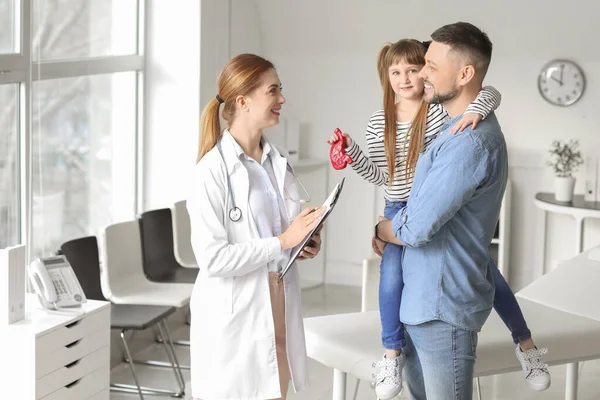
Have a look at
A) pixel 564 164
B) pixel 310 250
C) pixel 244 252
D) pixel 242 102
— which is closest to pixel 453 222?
pixel 310 250

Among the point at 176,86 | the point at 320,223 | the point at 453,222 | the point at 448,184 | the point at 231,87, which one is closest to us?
the point at 448,184

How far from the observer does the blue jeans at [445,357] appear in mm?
2516

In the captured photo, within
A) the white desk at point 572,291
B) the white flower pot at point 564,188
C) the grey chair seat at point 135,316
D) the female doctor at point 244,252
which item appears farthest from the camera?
the white flower pot at point 564,188

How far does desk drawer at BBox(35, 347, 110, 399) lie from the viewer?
137 inches

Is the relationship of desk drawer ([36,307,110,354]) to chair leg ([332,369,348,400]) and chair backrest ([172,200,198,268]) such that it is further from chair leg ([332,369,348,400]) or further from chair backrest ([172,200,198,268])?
chair backrest ([172,200,198,268])

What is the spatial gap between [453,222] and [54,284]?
1875 millimetres

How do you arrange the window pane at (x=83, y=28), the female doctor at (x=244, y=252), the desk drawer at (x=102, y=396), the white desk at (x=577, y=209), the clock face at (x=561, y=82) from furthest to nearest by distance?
the clock face at (x=561, y=82) → the white desk at (x=577, y=209) → the window pane at (x=83, y=28) → the desk drawer at (x=102, y=396) → the female doctor at (x=244, y=252)

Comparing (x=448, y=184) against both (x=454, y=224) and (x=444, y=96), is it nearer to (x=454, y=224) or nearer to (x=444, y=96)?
(x=454, y=224)

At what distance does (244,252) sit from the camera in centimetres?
259

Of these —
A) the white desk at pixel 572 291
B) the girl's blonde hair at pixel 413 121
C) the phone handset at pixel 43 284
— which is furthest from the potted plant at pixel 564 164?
the phone handset at pixel 43 284

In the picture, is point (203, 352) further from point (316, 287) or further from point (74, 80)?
point (316, 287)

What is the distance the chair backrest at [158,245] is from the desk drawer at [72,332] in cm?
121

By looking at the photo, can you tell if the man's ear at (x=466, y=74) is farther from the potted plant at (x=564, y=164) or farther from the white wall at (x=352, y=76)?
the potted plant at (x=564, y=164)

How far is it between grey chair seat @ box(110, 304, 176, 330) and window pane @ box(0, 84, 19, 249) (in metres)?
0.64
